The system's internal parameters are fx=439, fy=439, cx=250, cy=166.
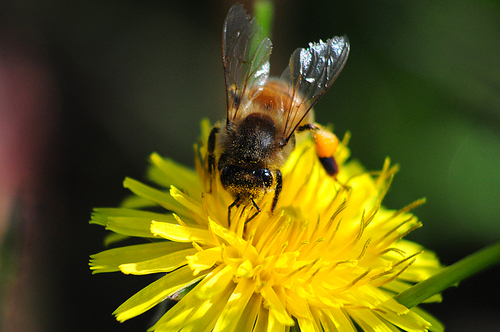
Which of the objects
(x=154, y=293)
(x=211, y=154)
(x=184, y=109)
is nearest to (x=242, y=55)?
(x=211, y=154)

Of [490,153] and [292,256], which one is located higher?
[490,153]

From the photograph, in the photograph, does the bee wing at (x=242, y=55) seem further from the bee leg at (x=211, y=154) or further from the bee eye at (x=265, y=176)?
the bee eye at (x=265, y=176)

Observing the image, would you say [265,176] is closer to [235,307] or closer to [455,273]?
[235,307]

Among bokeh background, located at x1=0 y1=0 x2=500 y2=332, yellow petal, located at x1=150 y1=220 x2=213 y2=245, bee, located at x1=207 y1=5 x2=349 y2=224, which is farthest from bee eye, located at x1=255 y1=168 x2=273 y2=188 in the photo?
bokeh background, located at x1=0 y1=0 x2=500 y2=332

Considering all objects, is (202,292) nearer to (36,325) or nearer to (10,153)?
(36,325)

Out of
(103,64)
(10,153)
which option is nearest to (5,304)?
(10,153)

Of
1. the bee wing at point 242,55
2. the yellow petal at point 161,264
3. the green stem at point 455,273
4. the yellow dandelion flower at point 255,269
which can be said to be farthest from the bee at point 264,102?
the green stem at point 455,273
